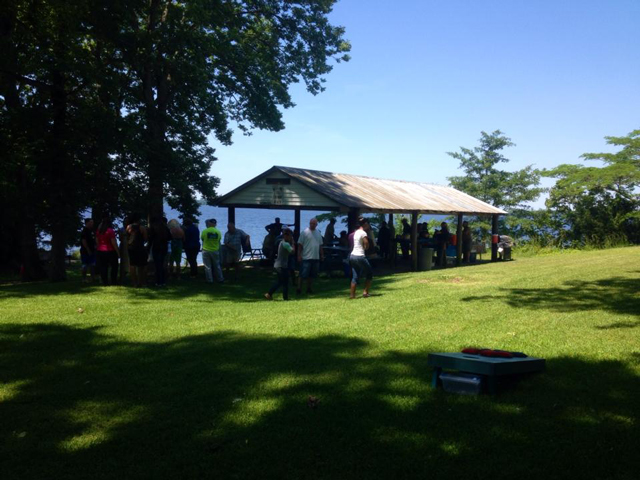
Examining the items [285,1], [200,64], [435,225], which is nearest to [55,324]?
[200,64]

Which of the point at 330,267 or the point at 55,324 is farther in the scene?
the point at 330,267

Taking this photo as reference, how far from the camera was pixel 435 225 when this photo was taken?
30.9 m

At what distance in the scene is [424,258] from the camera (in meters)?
19.5

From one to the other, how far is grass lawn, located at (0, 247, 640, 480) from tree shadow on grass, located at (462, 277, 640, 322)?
114 mm

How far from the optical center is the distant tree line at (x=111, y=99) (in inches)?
542

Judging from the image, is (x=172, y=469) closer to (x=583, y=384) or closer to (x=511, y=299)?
(x=583, y=384)

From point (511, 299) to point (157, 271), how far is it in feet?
27.1

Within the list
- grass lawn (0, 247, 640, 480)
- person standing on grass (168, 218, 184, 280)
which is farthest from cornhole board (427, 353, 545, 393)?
person standing on grass (168, 218, 184, 280)

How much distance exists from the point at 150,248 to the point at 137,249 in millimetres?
1039

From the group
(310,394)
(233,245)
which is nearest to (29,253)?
(233,245)

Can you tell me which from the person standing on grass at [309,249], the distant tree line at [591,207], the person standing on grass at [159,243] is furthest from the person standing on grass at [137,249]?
the distant tree line at [591,207]

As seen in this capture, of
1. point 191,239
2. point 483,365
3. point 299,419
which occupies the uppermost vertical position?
point 191,239

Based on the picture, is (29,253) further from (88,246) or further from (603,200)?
(603,200)

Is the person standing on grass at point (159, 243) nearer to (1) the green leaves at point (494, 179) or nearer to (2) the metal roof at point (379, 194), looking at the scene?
(2) the metal roof at point (379, 194)
